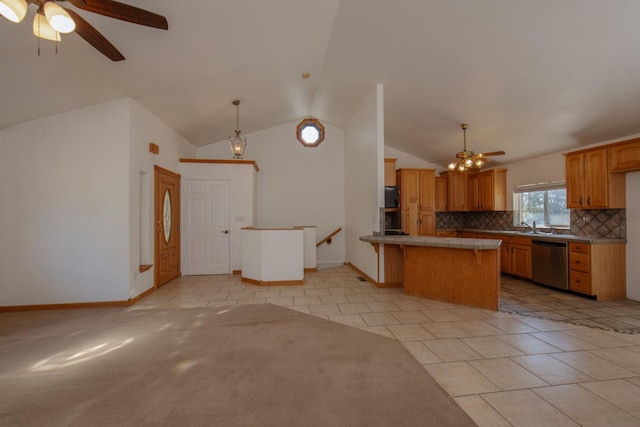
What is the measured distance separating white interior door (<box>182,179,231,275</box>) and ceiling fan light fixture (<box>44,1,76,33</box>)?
14.6ft

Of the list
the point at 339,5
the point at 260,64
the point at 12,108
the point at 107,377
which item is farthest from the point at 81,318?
the point at 339,5

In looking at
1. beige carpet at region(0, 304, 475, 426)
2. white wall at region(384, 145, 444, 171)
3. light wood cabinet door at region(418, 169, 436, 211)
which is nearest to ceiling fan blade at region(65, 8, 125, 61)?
beige carpet at region(0, 304, 475, 426)

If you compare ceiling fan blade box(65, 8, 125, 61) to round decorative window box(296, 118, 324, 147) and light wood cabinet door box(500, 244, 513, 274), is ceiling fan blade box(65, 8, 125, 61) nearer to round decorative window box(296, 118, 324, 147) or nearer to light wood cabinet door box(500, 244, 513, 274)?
round decorative window box(296, 118, 324, 147)

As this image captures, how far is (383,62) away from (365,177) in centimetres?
212

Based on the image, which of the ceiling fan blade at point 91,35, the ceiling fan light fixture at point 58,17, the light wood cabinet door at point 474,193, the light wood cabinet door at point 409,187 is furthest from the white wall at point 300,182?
the ceiling fan light fixture at point 58,17

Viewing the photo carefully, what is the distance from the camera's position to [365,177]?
18.0ft

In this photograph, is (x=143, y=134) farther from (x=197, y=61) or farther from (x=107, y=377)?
(x=107, y=377)

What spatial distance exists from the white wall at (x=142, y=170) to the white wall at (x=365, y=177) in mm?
3835

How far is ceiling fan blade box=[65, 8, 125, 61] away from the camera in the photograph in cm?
177

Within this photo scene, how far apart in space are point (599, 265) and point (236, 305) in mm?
5534

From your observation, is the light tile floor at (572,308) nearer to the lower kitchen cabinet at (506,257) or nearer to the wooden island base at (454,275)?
the wooden island base at (454,275)

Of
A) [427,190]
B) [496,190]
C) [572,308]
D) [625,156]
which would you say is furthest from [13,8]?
[496,190]

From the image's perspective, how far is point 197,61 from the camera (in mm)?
3605

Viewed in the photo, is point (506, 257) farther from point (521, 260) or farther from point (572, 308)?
point (572, 308)
